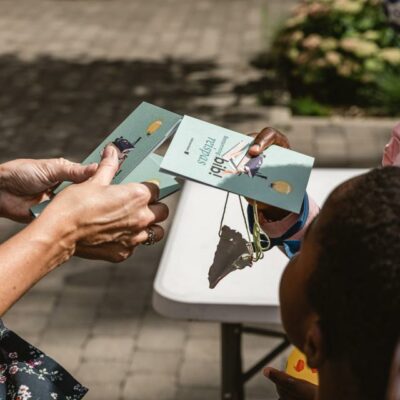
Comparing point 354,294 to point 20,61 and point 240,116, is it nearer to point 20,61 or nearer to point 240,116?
point 240,116

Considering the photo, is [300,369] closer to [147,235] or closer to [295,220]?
[295,220]

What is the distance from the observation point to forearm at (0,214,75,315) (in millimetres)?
1726

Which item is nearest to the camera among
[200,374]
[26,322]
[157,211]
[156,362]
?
[157,211]

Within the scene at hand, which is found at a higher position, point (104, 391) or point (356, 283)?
point (356, 283)

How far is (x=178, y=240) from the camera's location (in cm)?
269

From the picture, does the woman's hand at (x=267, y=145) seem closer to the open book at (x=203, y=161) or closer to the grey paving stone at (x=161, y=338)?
the open book at (x=203, y=161)

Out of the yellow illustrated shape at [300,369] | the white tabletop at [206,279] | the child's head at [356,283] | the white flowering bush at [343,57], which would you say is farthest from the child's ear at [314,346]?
the white flowering bush at [343,57]

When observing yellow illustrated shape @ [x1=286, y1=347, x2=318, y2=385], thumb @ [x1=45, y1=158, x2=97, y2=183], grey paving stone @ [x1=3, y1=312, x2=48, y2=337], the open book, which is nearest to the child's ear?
the open book

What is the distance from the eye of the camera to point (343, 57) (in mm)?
7645

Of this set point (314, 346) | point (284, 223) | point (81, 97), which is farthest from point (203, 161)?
point (81, 97)

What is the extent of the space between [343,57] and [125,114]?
2.01 meters

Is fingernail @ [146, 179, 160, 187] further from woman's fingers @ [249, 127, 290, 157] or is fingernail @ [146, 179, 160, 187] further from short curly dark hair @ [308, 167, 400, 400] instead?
short curly dark hair @ [308, 167, 400, 400]

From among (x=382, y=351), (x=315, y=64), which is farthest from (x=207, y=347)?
(x=315, y=64)

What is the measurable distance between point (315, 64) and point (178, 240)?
17.0 feet
